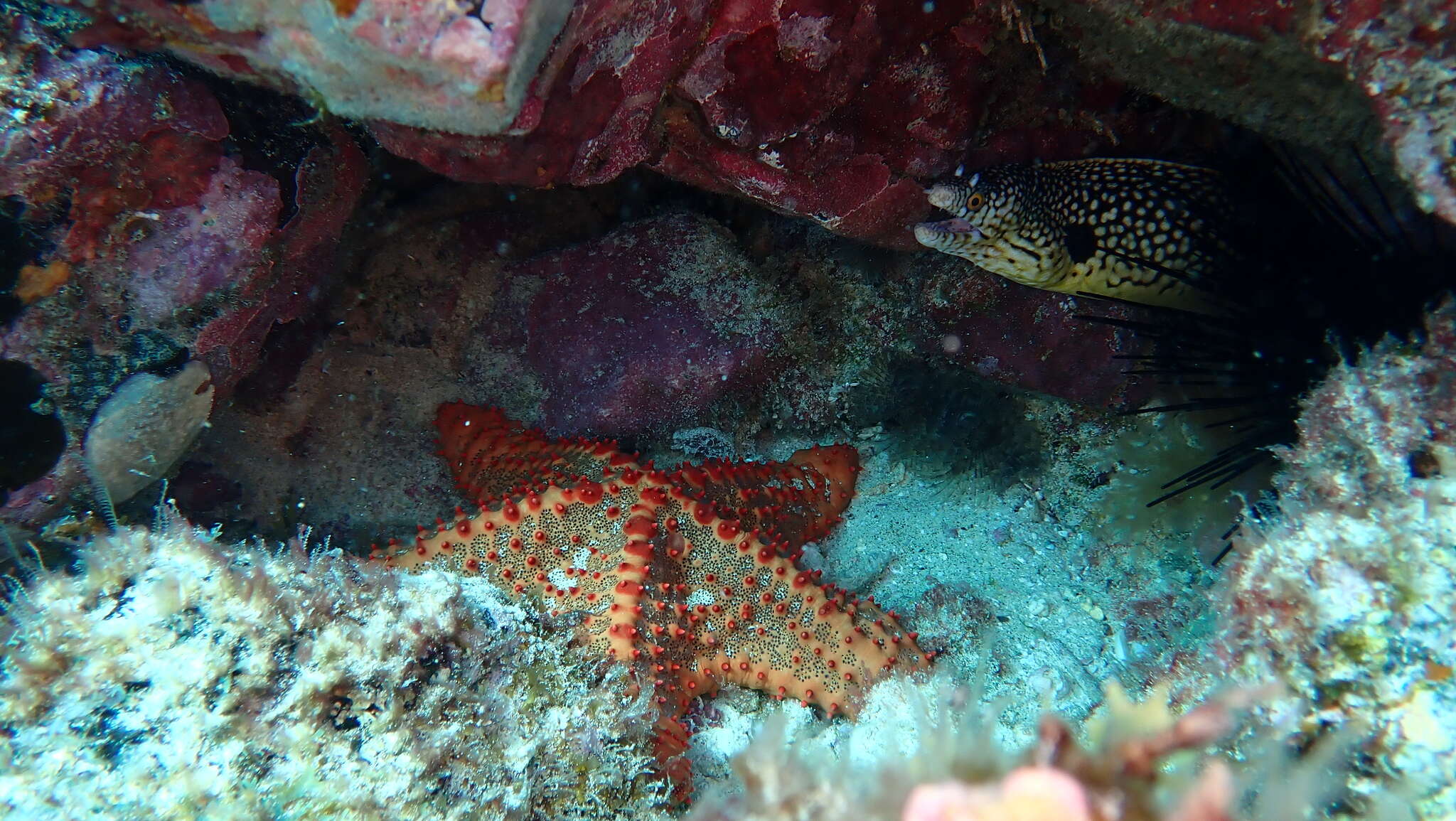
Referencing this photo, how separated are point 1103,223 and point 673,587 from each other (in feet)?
8.99

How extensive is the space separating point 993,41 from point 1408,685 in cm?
272

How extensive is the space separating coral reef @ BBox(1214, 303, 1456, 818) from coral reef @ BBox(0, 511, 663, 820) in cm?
209

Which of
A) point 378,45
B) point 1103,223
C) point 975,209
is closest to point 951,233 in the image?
point 975,209

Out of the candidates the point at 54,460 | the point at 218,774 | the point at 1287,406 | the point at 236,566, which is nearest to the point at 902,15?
the point at 1287,406

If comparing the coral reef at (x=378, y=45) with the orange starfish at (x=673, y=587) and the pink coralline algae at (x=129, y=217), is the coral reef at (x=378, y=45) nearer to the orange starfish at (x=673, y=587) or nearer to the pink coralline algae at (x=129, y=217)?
the pink coralline algae at (x=129, y=217)

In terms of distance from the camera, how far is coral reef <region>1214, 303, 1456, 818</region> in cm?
155

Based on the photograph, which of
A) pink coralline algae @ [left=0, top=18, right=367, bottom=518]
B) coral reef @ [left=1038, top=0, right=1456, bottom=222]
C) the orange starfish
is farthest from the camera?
the orange starfish

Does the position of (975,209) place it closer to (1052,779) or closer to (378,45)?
(378,45)

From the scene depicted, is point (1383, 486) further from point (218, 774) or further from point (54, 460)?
point (54, 460)

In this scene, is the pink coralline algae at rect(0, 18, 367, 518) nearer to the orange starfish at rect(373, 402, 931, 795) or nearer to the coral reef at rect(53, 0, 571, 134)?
the coral reef at rect(53, 0, 571, 134)

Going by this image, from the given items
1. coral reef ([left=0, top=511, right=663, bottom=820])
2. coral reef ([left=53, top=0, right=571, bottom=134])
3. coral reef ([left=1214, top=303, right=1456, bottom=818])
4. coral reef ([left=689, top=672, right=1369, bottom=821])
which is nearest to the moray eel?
coral reef ([left=1214, top=303, right=1456, bottom=818])

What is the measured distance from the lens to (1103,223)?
325 cm

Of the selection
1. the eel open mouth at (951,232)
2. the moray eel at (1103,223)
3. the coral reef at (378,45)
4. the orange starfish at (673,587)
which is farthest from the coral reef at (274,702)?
the moray eel at (1103,223)

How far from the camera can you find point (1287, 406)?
9.40ft
